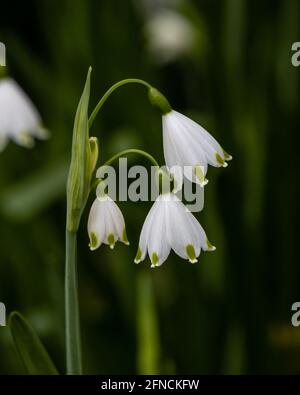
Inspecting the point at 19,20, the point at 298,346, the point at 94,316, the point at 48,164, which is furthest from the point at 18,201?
the point at 19,20

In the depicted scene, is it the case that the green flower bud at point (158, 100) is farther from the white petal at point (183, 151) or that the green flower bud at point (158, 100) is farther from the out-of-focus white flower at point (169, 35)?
the out-of-focus white flower at point (169, 35)

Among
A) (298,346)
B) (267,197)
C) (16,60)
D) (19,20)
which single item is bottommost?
(298,346)

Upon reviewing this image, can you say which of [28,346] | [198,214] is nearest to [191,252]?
[28,346]

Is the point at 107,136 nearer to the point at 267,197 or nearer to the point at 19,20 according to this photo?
the point at 267,197

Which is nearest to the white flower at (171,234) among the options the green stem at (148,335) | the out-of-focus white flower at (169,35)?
the green stem at (148,335)

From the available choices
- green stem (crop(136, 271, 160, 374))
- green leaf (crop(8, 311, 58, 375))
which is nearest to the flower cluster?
green leaf (crop(8, 311, 58, 375))

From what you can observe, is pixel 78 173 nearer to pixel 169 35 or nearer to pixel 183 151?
pixel 183 151

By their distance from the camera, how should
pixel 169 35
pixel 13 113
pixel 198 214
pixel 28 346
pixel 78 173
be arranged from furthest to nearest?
pixel 169 35, pixel 198 214, pixel 13 113, pixel 28 346, pixel 78 173
